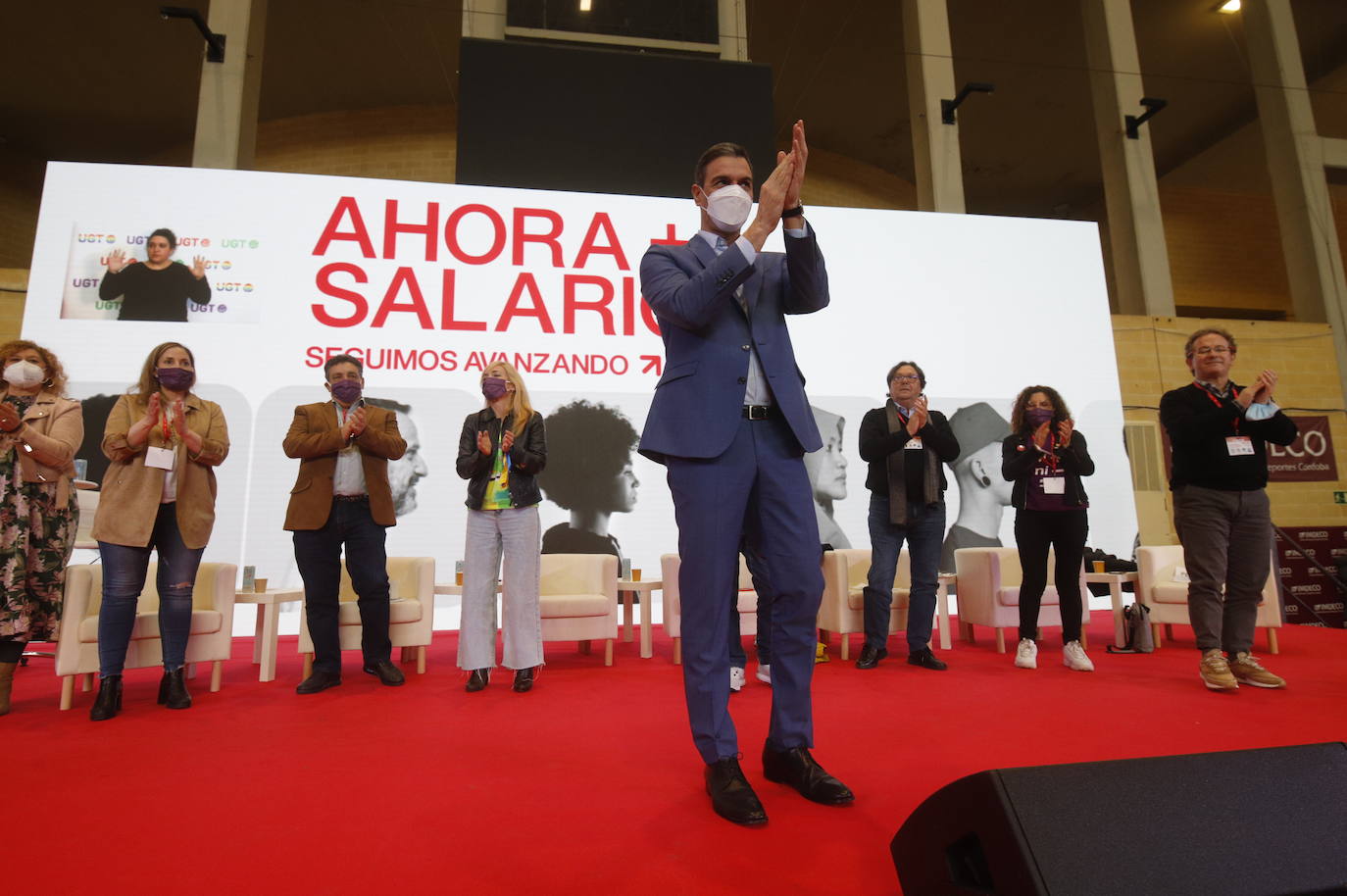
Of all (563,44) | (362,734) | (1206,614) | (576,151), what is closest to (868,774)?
(362,734)

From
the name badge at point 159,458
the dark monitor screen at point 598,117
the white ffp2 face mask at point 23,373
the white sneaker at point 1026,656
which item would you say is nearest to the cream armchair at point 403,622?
the name badge at point 159,458

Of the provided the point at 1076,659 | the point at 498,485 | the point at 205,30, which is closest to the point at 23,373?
the point at 498,485

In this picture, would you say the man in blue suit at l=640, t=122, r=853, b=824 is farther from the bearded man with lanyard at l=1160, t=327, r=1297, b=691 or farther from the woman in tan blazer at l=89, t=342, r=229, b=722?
the woman in tan blazer at l=89, t=342, r=229, b=722

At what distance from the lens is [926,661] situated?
11.7 feet

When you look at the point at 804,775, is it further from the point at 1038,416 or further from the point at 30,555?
the point at 30,555

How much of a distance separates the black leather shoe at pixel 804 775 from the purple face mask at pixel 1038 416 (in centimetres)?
236

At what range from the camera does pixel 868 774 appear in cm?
183

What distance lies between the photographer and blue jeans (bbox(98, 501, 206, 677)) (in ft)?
9.21

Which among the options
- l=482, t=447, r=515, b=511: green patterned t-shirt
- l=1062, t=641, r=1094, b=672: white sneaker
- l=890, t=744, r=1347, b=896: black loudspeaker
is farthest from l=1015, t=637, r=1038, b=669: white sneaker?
l=890, t=744, r=1347, b=896: black loudspeaker

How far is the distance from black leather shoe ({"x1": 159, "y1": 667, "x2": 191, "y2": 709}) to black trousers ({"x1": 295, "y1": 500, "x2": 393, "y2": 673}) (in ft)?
1.62

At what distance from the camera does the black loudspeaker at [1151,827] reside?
0.89 meters

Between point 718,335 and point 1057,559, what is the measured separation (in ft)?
8.36

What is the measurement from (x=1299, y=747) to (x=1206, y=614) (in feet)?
7.24

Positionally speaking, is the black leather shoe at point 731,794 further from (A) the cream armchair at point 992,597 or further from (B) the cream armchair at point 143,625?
(A) the cream armchair at point 992,597
